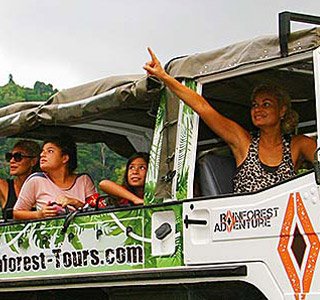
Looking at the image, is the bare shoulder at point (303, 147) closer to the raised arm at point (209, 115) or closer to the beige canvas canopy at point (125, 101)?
the raised arm at point (209, 115)

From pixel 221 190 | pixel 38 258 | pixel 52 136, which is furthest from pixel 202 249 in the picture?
pixel 52 136

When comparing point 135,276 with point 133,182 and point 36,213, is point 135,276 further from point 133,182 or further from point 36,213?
point 36,213

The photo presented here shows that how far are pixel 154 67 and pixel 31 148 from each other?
109 inches

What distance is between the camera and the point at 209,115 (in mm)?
7117

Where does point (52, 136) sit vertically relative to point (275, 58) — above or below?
above

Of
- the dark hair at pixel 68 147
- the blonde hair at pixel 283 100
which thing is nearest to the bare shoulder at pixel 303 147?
the blonde hair at pixel 283 100

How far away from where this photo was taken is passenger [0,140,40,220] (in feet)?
31.7

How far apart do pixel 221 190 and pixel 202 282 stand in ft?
2.85

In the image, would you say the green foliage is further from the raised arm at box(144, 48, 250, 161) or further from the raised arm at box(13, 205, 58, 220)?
the raised arm at box(144, 48, 250, 161)

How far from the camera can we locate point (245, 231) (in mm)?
6504

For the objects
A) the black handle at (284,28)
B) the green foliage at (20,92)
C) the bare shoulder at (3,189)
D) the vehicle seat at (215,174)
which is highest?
the green foliage at (20,92)

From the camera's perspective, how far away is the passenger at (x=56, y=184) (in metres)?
8.69

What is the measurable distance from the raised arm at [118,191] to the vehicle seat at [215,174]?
0.66m

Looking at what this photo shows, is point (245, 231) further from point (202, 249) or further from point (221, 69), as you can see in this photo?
point (221, 69)
